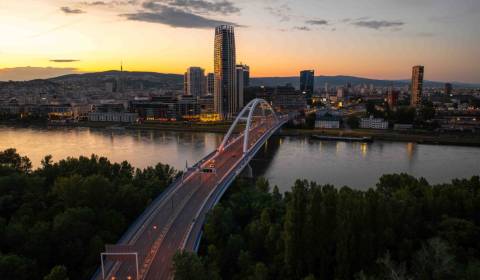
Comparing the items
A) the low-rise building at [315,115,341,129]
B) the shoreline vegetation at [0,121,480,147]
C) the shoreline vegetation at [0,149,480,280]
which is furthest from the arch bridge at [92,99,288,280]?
the low-rise building at [315,115,341,129]

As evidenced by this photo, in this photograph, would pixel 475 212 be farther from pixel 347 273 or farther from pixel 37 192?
pixel 37 192

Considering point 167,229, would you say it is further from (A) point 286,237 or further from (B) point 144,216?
(A) point 286,237

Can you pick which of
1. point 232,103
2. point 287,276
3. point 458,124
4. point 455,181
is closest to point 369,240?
point 287,276

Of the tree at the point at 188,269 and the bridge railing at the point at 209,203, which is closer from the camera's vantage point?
the tree at the point at 188,269

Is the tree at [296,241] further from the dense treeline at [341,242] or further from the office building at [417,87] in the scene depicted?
the office building at [417,87]

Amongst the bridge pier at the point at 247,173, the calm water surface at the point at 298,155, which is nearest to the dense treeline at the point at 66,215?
the bridge pier at the point at 247,173

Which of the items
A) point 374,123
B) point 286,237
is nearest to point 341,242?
point 286,237
